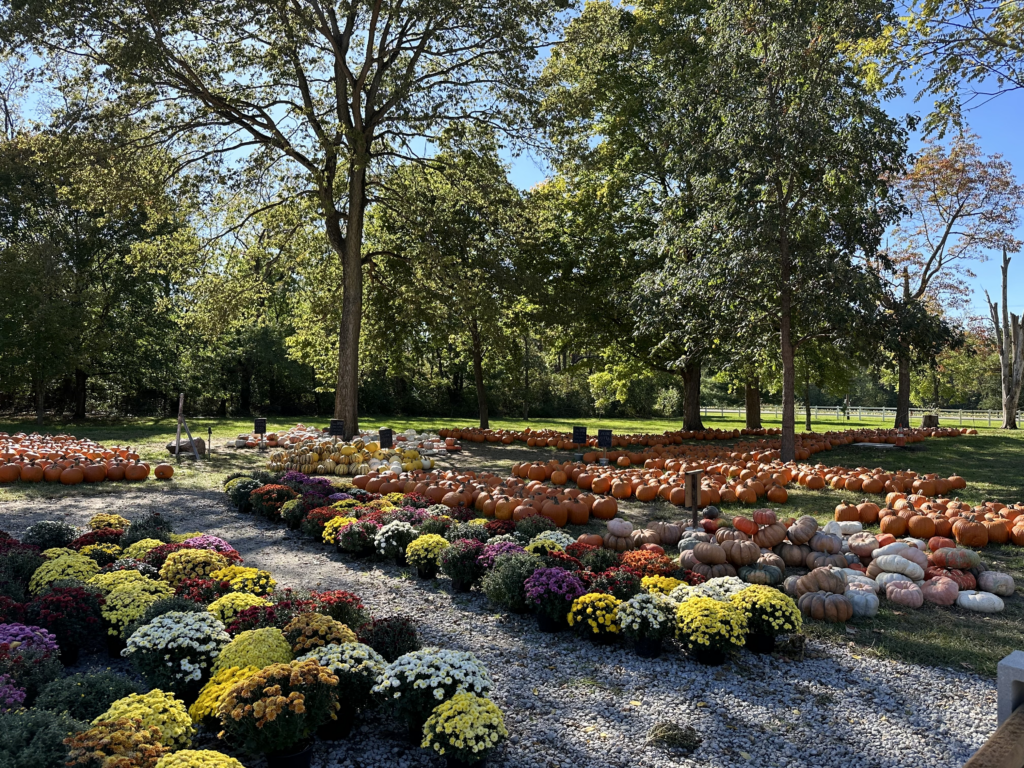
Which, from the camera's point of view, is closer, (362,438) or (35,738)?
(35,738)

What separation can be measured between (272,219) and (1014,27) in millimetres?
16445

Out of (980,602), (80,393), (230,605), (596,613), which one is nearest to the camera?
(230,605)

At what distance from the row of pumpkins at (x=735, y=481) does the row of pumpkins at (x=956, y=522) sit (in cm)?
143

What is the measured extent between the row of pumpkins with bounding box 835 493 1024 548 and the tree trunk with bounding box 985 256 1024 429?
24.2 m

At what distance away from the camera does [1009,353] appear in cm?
2895

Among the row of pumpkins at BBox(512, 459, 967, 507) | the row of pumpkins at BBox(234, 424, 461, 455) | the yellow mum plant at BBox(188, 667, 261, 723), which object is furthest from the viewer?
the row of pumpkins at BBox(234, 424, 461, 455)

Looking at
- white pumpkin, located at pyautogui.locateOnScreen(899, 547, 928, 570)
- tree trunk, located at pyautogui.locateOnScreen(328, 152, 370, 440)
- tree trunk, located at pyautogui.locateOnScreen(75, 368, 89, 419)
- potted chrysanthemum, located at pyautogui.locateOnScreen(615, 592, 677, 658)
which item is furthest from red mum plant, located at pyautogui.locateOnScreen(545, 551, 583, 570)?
tree trunk, located at pyautogui.locateOnScreen(75, 368, 89, 419)

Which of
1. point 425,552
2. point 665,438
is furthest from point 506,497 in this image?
point 665,438

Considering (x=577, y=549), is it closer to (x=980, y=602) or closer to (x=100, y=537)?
(x=980, y=602)

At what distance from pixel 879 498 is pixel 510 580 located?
6865 mm

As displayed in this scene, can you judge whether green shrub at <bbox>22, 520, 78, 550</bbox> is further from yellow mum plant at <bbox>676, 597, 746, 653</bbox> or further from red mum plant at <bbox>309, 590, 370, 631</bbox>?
yellow mum plant at <bbox>676, 597, 746, 653</bbox>

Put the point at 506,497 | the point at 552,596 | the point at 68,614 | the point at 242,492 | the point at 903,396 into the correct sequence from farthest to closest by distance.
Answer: the point at 903,396 < the point at 242,492 < the point at 506,497 < the point at 552,596 < the point at 68,614

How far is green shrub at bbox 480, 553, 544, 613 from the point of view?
532cm

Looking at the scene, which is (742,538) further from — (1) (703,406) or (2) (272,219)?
(1) (703,406)
